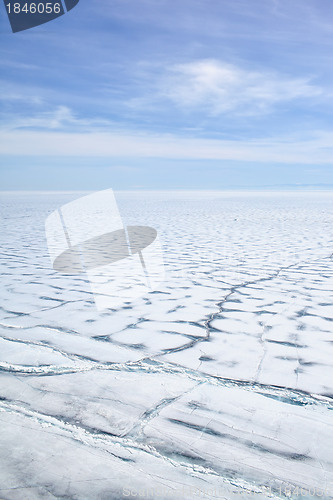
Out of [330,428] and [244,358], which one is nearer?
[330,428]

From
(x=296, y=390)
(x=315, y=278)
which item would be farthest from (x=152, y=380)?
(x=315, y=278)

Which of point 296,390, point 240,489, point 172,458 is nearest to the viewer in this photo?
point 240,489

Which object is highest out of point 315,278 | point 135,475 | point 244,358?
point 135,475

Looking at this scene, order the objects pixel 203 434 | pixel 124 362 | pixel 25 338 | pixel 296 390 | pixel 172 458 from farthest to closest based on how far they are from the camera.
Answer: pixel 25 338
pixel 124 362
pixel 296 390
pixel 203 434
pixel 172 458

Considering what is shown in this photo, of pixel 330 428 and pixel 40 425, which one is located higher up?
pixel 40 425

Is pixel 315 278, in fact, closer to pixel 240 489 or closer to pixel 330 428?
pixel 330 428

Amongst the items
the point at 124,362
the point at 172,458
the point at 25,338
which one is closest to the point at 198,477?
the point at 172,458
